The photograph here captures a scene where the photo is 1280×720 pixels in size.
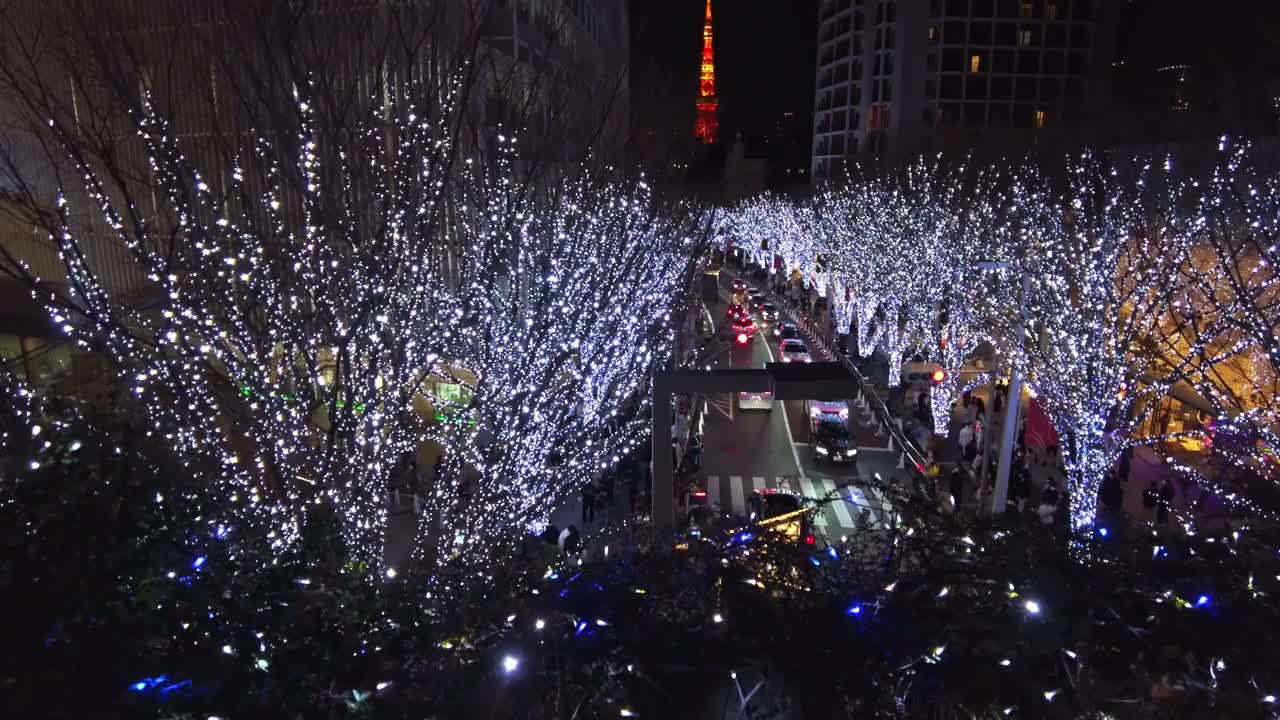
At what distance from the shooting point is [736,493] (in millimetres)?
13805

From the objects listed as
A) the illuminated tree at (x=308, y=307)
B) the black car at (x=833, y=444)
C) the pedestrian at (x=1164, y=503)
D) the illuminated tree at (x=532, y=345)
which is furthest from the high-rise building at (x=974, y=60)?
the illuminated tree at (x=308, y=307)

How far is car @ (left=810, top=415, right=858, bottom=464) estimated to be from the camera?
15.4m

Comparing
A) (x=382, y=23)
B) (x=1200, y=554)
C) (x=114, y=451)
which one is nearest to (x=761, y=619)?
(x=1200, y=554)

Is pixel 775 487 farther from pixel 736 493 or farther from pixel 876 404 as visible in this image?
pixel 876 404

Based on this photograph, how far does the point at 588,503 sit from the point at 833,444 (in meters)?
6.44

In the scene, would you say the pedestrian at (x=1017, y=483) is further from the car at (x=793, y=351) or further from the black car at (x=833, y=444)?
the car at (x=793, y=351)

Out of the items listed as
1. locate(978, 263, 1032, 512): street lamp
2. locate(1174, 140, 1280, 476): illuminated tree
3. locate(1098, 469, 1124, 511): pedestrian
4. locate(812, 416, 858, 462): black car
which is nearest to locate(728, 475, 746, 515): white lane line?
locate(812, 416, 858, 462): black car

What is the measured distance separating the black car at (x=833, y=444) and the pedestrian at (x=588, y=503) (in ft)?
19.7

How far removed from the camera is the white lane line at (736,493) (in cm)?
1299

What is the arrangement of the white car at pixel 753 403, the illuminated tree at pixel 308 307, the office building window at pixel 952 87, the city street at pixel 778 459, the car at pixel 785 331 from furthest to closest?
1. the office building window at pixel 952 87
2. the car at pixel 785 331
3. the white car at pixel 753 403
4. the city street at pixel 778 459
5. the illuminated tree at pixel 308 307

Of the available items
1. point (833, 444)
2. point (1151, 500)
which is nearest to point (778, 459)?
point (833, 444)

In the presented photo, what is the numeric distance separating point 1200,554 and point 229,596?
419 centimetres

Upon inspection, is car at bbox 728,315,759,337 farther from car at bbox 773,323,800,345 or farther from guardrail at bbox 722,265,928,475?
guardrail at bbox 722,265,928,475

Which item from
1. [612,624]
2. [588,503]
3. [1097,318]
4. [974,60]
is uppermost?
[974,60]
